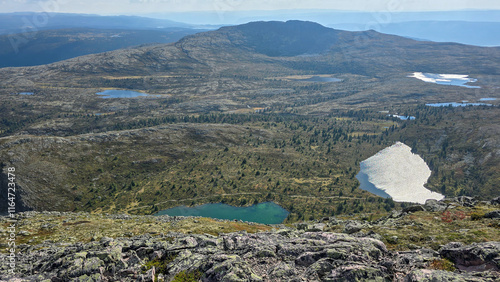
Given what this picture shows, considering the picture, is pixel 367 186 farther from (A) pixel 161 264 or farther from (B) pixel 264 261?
(A) pixel 161 264

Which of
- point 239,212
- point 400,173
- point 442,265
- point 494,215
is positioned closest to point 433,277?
point 442,265

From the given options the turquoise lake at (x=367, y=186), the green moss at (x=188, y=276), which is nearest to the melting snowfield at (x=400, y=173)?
the turquoise lake at (x=367, y=186)

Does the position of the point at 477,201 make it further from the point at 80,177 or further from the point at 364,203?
the point at 80,177

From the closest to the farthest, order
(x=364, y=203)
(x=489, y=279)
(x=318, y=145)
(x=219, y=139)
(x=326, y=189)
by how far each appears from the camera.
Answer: (x=489, y=279) → (x=364, y=203) → (x=326, y=189) → (x=219, y=139) → (x=318, y=145)

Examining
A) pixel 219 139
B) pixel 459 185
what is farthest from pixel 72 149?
pixel 459 185

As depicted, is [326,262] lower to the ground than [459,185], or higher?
higher

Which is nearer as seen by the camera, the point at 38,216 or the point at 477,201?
the point at 477,201

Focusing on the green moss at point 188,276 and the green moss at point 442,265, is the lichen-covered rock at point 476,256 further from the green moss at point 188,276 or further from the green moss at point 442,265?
the green moss at point 188,276
